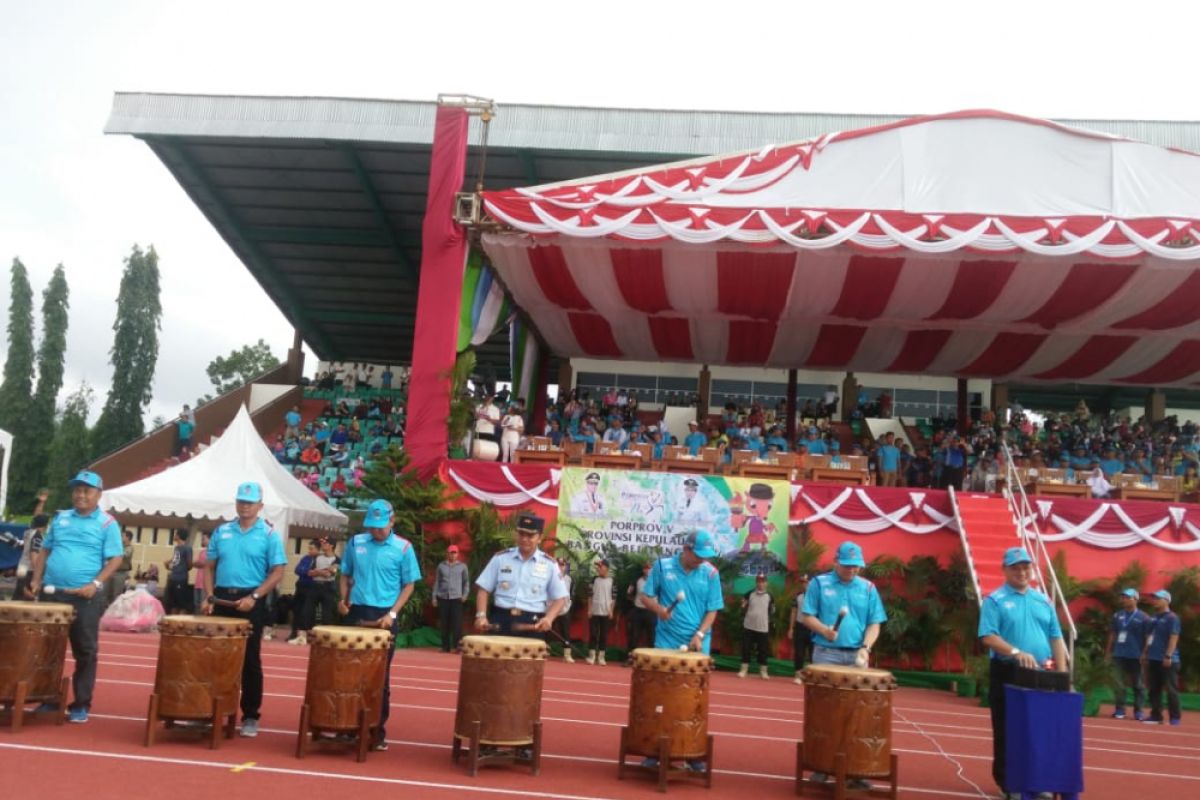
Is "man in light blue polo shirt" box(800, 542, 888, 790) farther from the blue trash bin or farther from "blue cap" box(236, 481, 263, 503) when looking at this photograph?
"blue cap" box(236, 481, 263, 503)

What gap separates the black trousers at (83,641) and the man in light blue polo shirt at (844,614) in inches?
197

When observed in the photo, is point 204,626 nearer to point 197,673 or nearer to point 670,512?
point 197,673

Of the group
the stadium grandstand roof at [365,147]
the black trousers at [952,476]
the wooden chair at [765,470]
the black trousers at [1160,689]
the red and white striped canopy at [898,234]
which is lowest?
the black trousers at [1160,689]

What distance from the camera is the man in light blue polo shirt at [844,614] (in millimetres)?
7188

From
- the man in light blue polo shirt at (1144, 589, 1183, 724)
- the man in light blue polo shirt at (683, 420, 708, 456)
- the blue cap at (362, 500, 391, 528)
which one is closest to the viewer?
the blue cap at (362, 500, 391, 528)

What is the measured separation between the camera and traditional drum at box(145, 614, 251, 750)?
21.9 feet

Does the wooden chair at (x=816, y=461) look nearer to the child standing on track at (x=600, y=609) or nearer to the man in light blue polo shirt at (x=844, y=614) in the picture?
the child standing on track at (x=600, y=609)

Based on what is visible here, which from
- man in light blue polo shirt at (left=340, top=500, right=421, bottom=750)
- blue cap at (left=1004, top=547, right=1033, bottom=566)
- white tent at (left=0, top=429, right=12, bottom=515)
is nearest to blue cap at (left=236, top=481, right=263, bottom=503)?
man in light blue polo shirt at (left=340, top=500, right=421, bottom=750)

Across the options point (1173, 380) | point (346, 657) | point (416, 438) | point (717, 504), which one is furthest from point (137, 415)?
point (346, 657)

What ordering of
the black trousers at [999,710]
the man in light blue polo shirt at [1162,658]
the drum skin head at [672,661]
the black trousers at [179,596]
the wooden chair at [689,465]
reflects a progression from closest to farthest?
the black trousers at [999,710] → the drum skin head at [672,661] → the man in light blue polo shirt at [1162,658] → the black trousers at [179,596] → the wooden chair at [689,465]

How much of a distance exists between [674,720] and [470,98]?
13254 mm

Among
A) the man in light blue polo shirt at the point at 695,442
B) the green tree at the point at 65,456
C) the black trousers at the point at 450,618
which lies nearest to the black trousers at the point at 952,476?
the man in light blue polo shirt at the point at 695,442

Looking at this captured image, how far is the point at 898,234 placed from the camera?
15961 mm

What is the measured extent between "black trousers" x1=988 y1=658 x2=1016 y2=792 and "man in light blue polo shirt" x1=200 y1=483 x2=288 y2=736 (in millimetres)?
4890
